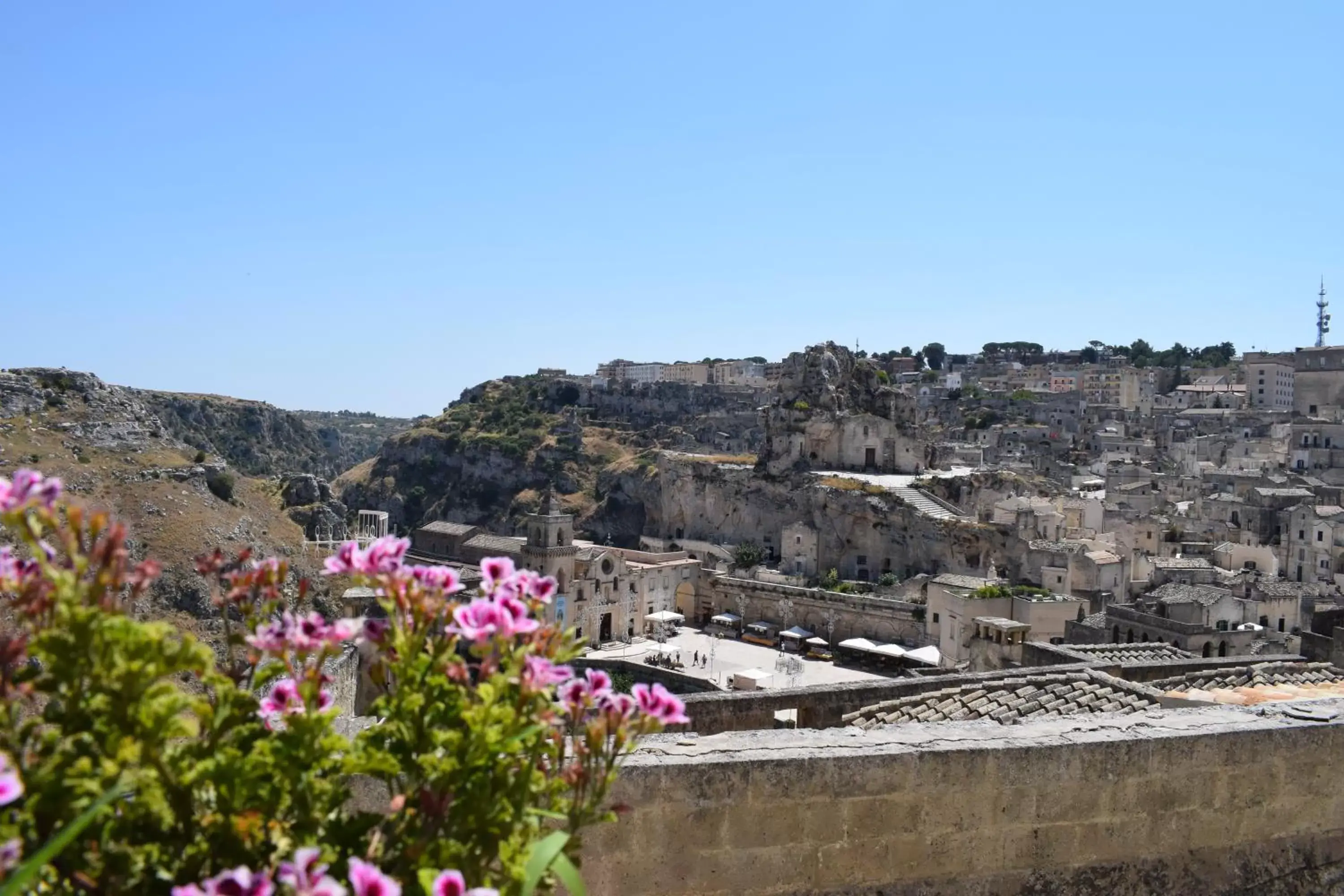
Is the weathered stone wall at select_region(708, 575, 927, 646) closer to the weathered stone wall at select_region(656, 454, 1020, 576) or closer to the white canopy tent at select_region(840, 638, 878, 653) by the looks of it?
the white canopy tent at select_region(840, 638, 878, 653)

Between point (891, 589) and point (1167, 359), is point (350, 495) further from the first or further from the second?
point (1167, 359)

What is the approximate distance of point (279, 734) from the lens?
228 centimetres

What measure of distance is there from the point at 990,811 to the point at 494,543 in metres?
50.2

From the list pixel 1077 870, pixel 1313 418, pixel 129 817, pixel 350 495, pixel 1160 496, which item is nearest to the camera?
pixel 129 817

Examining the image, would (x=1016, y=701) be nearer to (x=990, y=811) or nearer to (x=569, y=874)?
(x=990, y=811)

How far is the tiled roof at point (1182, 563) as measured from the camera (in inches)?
1634

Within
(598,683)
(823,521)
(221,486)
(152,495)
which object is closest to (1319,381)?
(823,521)

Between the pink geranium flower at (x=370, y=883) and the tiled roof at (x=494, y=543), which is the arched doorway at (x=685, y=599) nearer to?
the tiled roof at (x=494, y=543)

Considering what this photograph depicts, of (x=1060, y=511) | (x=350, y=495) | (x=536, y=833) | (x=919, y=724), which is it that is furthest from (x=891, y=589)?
(x=350, y=495)

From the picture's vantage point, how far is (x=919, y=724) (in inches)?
196

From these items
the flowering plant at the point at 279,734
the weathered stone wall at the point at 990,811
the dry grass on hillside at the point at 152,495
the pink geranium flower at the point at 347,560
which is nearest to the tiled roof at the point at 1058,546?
the dry grass on hillside at the point at 152,495

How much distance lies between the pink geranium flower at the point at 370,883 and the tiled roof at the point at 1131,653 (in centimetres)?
880

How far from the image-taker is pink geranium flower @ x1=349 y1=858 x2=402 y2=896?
5.85 feet

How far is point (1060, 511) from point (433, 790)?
53.0 m
